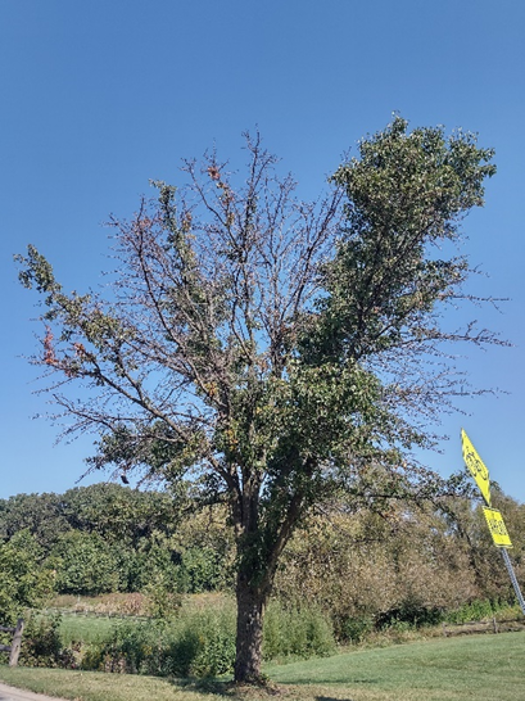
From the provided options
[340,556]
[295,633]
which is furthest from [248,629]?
[295,633]

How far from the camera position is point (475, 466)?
609 cm

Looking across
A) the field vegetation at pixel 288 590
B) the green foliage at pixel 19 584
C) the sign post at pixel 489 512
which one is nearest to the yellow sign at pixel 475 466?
the sign post at pixel 489 512

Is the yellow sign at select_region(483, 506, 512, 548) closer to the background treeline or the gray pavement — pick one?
the background treeline

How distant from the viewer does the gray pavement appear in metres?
8.35

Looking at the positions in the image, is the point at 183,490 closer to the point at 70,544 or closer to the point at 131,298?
the point at 131,298

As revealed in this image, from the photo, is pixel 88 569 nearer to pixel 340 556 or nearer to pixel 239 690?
pixel 340 556

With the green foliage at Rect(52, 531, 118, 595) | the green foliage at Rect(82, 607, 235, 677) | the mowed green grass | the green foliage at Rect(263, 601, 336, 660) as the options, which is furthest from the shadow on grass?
the green foliage at Rect(52, 531, 118, 595)

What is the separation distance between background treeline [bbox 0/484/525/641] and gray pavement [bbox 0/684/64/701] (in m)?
2.99

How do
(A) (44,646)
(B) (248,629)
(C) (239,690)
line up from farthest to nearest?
(A) (44,646), (B) (248,629), (C) (239,690)

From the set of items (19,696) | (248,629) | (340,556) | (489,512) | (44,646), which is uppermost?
(340,556)

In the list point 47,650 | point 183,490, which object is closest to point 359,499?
point 183,490

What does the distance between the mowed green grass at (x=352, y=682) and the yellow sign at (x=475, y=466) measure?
5366mm

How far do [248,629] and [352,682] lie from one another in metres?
3.99

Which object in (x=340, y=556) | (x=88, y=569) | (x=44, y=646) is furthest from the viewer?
(x=88, y=569)
